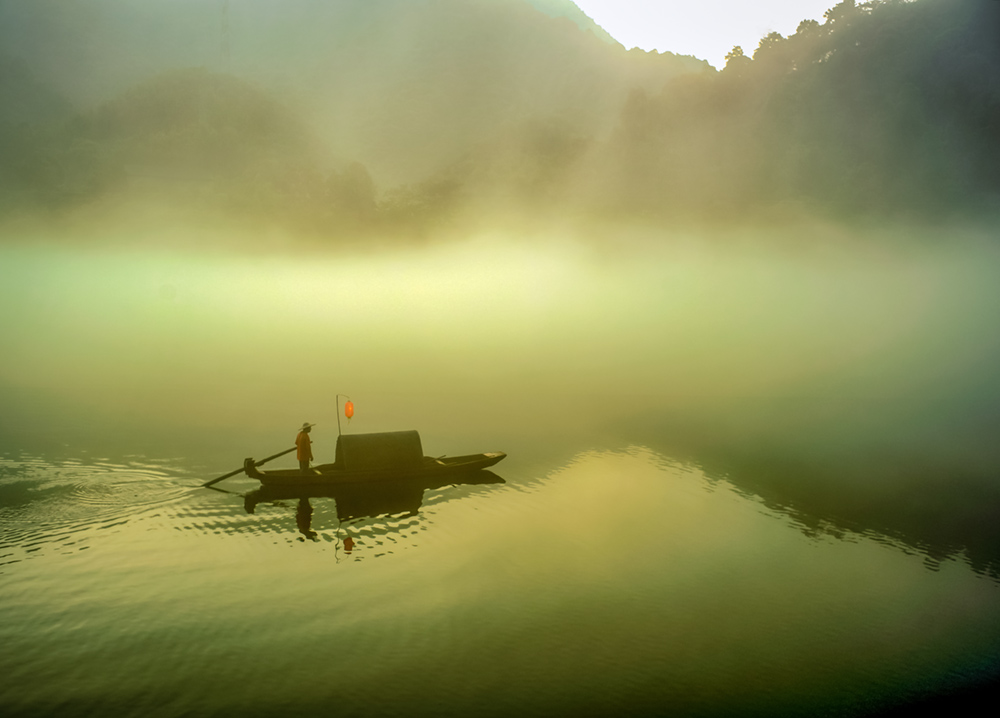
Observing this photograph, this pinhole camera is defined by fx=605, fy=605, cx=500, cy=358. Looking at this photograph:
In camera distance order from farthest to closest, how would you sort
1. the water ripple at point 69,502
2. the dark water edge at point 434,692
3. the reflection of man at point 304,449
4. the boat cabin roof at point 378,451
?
the boat cabin roof at point 378,451 → the reflection of man at point 304,449 → the water ripple at point 69,502 → the dark water edge at point 434,692

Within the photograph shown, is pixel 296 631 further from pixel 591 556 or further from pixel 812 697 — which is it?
pixel 812 697

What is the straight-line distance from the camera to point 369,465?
30.9m

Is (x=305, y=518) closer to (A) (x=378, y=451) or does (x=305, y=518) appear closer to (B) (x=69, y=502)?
(A) (x=378, y=451)

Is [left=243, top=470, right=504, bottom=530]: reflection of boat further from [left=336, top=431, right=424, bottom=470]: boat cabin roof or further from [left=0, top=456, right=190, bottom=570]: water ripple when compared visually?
[left=0, top=456, right=190, bottom=570]: water ripple

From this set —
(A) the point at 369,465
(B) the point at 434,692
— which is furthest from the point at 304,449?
(B) the point at 434,692

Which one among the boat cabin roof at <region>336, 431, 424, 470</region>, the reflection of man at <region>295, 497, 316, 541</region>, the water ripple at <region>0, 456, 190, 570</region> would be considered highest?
the boat cabin roof at <region>336, 431, 424, 470</region>

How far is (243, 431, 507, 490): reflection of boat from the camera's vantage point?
29.5 meters

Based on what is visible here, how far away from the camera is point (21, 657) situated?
1498 centimetres

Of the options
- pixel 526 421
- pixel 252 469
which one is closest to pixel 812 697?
pixel 252 469

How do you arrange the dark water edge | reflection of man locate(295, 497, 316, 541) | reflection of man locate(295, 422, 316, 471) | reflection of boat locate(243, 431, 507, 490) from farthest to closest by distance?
reflection of boat locate(243, 431, 507, 490) < reflection of man locate(295, 422, 316, 471) < reflection of man locate(295, 497, 316, 541) < the dark water edge

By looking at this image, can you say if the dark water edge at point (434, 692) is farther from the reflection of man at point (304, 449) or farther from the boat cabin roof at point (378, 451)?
the boat cabin roof at point (378, 451)

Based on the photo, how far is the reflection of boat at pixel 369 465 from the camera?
29.5 m

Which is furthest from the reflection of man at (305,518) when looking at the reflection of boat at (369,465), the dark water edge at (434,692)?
the dark water edge at (434,692)

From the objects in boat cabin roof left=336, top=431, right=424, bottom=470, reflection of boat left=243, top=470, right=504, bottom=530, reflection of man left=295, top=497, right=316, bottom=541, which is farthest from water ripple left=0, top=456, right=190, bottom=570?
boat cabin roof left=336, top=431, right=424, bottom=470
